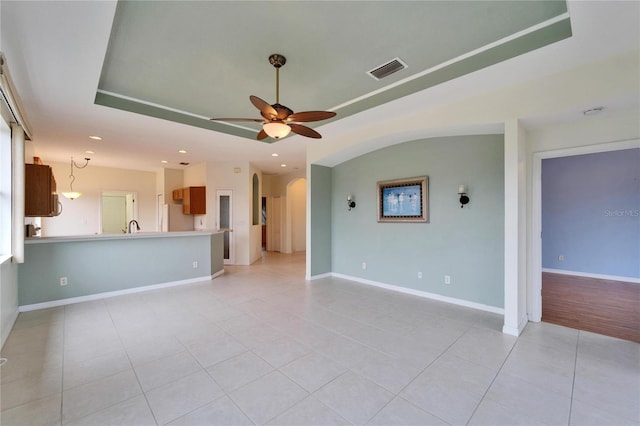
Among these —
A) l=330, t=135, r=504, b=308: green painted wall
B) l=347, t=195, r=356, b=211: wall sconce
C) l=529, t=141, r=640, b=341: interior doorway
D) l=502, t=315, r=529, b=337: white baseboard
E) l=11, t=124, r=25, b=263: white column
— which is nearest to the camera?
l=502, t=315, r=529, b=337: white baseboard

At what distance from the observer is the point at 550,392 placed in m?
2.00

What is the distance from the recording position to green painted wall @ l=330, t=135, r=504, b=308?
12.0 ft

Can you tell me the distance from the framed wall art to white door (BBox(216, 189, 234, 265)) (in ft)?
13.8

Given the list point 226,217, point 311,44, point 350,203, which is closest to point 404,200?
point 350,203

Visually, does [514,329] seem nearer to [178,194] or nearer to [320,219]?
[320,219]

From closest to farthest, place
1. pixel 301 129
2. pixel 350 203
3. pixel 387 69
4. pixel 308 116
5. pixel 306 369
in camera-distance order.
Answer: pixel 306 369
pixel 308 116
pixel 387 69
pixel 301 129
pixel 350 203

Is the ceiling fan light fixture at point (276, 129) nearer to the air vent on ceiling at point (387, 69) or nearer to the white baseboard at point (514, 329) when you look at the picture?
the air vent on ceiling at point (387, 69)

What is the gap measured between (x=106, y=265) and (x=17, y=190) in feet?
5.44

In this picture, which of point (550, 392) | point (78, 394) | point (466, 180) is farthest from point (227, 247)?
point (550, 392)

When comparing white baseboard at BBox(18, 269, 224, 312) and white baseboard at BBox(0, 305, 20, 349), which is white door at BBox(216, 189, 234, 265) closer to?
white baseboard at BBox(18, 269, 224, 312)

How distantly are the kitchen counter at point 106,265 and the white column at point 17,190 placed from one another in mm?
660

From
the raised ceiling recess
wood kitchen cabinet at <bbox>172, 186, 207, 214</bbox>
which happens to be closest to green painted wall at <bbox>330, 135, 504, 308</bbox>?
the raised ceiling recess

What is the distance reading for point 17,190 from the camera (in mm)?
3080

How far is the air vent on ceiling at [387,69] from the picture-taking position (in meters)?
2.76
